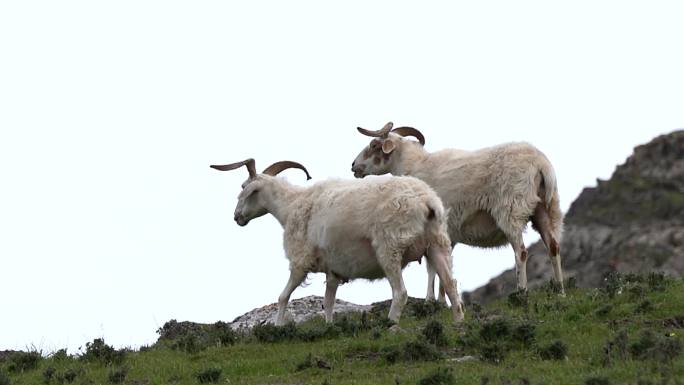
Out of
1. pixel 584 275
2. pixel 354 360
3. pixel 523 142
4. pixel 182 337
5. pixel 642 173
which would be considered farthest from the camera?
pixel 642 173

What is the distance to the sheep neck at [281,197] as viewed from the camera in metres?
20.0

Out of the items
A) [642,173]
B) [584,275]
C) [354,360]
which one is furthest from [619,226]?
[354,360]

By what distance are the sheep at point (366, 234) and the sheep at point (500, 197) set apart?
87.6 inches

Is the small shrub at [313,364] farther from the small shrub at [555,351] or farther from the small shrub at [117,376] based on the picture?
the small shrub at [555,351]

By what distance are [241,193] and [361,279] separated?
3.23m

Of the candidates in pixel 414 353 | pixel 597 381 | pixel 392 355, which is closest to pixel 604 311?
pixel 414 353

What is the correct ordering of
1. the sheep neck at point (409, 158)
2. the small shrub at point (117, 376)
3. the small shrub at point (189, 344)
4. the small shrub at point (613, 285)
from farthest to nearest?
1. the sheep neck at point (409, 158)
2. the small shrub at point (613, 285)
3. the small shrub at point (189, 344)
4. the small shrub at point (117, 376)

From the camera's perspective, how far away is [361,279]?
61.4ft

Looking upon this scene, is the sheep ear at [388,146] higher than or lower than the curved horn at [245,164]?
higher

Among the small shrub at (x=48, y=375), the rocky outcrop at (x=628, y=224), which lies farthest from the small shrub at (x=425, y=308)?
the rocky outcrop at (x=628, y=224)

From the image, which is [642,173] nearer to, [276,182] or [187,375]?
[276,182]

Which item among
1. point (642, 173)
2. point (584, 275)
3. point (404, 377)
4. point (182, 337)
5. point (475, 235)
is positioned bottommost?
point (404, 377)

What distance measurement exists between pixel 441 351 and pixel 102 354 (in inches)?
177

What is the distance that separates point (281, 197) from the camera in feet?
66.6
